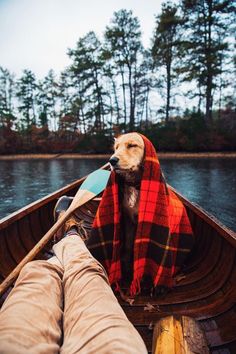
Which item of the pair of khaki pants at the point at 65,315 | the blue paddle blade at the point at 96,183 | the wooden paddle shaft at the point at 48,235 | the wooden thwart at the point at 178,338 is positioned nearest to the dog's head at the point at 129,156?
the wooden paddle shaft at the point at 48,235

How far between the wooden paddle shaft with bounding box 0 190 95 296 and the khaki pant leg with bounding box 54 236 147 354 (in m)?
0.37

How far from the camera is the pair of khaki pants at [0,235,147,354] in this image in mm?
945

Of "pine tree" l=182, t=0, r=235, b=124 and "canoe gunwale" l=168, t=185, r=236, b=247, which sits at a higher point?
"pine tree" l=182, t=0, r=235, b=124

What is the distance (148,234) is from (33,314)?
52.6 inches

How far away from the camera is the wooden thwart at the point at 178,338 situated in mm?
1193

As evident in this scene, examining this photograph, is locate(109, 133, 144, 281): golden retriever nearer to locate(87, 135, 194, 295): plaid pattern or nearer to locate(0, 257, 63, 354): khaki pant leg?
locate(87, 135, 194, 295): plaid pattern

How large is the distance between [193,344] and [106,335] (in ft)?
1.70

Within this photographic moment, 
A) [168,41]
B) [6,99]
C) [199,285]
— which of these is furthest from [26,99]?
[199,285]

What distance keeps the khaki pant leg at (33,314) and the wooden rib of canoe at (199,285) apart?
0.86 m

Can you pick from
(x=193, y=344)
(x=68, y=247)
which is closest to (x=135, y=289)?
(x=68, y=247)

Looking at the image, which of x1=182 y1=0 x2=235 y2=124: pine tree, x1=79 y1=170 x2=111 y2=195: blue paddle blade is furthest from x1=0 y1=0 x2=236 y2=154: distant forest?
x1=79 y1=170 x2=111 y2=195: blue paddle blade

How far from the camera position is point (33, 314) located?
108 cm

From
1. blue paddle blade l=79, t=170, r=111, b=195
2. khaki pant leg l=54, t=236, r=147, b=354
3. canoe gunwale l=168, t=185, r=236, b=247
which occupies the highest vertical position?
blue paddle blade l=79, t=170, r=111, b=195

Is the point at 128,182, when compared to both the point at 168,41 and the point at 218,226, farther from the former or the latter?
the point at 168,41
